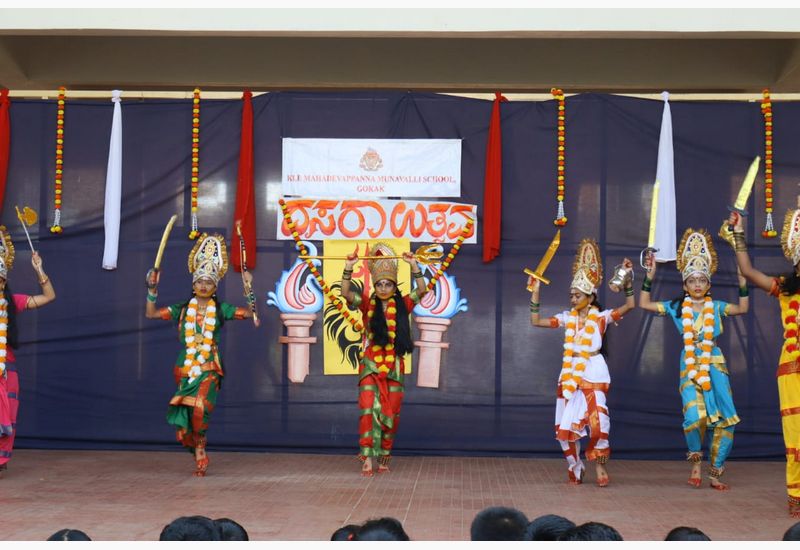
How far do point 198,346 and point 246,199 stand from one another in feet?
5.49

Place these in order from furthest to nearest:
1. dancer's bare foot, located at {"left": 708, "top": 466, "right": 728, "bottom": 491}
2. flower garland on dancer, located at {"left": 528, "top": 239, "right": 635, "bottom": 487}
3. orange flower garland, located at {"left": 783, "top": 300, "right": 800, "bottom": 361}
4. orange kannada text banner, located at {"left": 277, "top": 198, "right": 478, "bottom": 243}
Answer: orange kannada text banner, located at {"left": 277, "top": 198, "right": 478, "bottom": 243} → flower garland on dancer, located at {"left": 528, "top": 239, "right": 635, "bottom": 487} → dancer's bare foot, located at {"left": 708, "top": 466, "right": 728, "bottom": 491} → orange flower garland, located at {"left": 783, "top": 300, "right": 800, "bottom": 361}

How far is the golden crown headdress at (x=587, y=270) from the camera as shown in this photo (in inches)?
324

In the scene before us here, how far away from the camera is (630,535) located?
637cm

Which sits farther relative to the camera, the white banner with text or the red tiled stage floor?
the white banner with text

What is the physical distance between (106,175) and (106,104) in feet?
2.05

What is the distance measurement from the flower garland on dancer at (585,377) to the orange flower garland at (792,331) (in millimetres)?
1329

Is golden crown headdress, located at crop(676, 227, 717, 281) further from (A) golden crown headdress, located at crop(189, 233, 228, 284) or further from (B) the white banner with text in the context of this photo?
(A) golden crown headdress, located at crop(189, 233, 228, 284)

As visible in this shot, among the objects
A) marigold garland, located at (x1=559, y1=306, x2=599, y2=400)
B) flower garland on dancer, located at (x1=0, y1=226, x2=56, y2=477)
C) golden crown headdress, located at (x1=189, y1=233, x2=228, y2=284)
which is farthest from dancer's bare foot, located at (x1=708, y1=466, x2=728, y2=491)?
flower garland on dancer, located at (x1=0, y1=226, x2=56, y2=477)

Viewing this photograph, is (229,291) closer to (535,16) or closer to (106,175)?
(106,175)

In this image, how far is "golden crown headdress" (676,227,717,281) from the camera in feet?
26.5

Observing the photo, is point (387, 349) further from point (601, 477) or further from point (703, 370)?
point (703, 370)

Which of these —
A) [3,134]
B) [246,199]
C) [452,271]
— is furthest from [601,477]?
[3,134]

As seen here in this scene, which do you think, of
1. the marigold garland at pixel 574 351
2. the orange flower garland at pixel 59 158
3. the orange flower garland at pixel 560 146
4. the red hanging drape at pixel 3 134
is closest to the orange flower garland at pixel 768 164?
the orange flower garland at pixel 560 146

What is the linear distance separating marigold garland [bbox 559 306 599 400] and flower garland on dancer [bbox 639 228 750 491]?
1.52 ft
